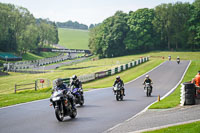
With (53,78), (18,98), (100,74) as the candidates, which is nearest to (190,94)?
(18,98)

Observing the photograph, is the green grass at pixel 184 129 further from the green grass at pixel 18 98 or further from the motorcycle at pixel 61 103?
the green grass at pixel 18 98

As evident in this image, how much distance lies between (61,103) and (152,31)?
339ft

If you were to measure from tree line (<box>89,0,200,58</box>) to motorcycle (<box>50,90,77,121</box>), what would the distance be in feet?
313

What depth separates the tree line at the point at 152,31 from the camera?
108000mm

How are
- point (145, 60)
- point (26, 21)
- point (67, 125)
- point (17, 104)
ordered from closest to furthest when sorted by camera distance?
point (67, 125)
point (17, 104)
point (145, 60)
point (26, 21)

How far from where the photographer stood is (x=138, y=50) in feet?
383

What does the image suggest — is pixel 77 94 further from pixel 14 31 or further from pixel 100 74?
pixel 14 31

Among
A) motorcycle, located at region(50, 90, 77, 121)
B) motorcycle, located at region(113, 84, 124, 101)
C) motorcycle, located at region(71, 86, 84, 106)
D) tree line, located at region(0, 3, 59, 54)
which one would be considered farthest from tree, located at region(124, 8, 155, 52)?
motorcycle, located at region(50, 90, 77, 121)

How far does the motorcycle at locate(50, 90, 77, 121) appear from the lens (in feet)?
43.9

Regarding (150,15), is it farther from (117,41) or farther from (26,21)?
(26,21)

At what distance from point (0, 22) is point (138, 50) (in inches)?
2022

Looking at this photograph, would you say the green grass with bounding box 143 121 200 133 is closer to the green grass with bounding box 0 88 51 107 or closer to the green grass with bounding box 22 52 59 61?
the green grass with bounding box 0 88 51 107

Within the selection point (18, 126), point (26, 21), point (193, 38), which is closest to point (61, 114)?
point (18, 126)

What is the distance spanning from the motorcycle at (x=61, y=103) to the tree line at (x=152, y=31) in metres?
95.5
